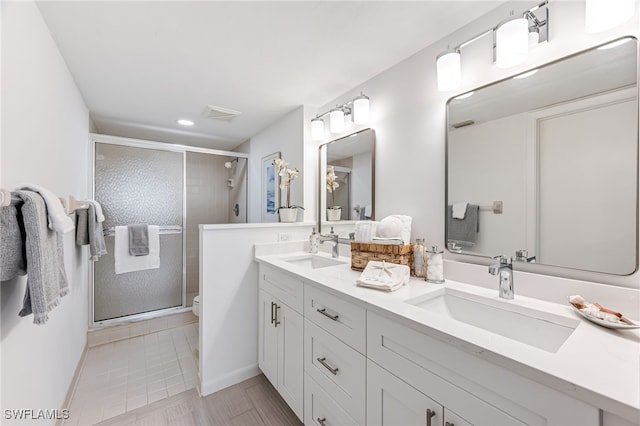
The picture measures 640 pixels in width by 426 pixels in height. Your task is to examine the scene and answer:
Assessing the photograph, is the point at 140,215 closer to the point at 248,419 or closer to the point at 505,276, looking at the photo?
the point at 248,419

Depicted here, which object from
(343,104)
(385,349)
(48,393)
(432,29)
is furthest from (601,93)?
(48,393)

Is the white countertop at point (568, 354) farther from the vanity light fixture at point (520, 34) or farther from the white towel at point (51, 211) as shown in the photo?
the white towel at point (51, 211)

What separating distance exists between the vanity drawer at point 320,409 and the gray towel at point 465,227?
945 mm

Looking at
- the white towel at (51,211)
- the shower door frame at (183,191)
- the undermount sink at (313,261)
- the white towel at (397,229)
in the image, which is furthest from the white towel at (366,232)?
the shower door frame at (183,191)

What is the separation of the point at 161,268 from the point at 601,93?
361cm

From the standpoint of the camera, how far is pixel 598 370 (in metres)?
0.58

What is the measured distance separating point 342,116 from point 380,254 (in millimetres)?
1137

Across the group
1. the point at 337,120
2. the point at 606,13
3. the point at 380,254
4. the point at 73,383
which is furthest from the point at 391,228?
the point at 73,383

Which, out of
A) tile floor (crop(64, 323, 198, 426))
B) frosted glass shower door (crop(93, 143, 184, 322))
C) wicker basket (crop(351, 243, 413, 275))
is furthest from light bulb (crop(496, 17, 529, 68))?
frosted glass shower door (crop(93, 143, 184, 322))

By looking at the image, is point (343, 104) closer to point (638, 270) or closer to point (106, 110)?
point (638, 270)

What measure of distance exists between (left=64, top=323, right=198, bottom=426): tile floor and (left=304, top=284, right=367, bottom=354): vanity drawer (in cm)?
123

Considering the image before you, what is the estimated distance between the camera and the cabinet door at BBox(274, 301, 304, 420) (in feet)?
4.69

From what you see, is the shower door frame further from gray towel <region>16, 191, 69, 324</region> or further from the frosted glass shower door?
gray towel <region>16, 191, 69, 324</region>

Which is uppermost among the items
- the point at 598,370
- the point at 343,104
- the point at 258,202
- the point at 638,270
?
the point at 343,104
